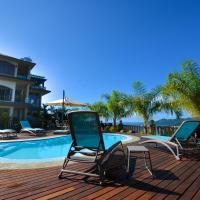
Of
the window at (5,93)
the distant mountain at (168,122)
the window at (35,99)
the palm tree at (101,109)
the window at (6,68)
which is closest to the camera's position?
the distant mountain at (168,122)

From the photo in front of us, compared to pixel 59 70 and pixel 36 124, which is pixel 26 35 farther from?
pixel 36 124

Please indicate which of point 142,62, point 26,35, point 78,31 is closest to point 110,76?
point 142,62

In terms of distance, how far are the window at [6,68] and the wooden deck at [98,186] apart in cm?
2036

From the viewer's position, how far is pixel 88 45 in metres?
17.3

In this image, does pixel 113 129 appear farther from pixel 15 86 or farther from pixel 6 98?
pixel 15 86

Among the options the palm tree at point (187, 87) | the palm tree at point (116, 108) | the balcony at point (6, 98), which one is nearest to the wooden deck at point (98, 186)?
the palm tree at point (187, 87)

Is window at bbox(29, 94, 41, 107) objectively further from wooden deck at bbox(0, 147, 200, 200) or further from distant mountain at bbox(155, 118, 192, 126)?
wooden deck at bbox(0, 147, 200, 200)

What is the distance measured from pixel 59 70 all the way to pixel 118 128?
9509mm

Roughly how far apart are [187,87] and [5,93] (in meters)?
19.1

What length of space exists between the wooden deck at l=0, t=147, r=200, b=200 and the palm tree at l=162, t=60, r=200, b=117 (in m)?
7.20

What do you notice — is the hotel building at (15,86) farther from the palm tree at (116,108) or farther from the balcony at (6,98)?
the palm tree at (116,108)

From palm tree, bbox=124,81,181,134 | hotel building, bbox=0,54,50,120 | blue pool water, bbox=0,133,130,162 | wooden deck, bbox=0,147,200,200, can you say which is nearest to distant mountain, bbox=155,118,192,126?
palm tree, bbox=124,81,181,134

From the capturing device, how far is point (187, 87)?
1070 centimetres

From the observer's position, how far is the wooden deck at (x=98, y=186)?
2859mm
